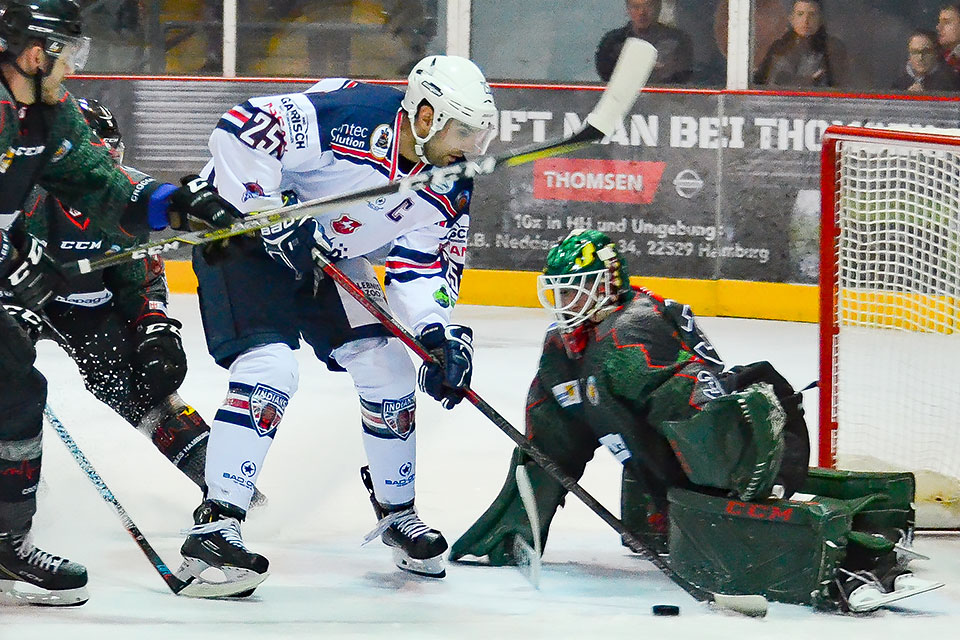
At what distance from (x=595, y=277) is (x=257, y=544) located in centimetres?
98

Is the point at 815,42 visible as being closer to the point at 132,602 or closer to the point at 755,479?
the point at 755,479

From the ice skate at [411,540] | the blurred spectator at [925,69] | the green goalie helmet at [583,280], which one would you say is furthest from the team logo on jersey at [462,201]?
the blurred spectator at [925,69]

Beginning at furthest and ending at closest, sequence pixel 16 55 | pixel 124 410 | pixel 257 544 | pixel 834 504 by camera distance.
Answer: pixel 124 410 < pixel 257 544 < pixel 834 504 < pixel 16 55

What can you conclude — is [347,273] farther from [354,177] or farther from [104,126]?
[104,126]

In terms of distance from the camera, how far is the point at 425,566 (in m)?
3.02

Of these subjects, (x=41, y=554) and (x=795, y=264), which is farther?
(x=795, y=264)

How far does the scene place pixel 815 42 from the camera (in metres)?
6.31

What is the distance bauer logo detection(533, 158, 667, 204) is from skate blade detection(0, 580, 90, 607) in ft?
12.8

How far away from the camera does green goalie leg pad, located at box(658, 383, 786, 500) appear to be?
2.75 metres

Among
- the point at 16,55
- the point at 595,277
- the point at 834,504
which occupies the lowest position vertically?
the point at 834,504

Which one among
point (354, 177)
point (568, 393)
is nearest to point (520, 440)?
point (568, 393)

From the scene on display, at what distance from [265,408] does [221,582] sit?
0.33 m

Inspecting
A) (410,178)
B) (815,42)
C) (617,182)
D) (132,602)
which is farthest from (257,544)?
(815,42)

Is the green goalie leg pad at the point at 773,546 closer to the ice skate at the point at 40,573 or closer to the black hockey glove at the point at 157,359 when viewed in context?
the ice skate at the point at 40,573
